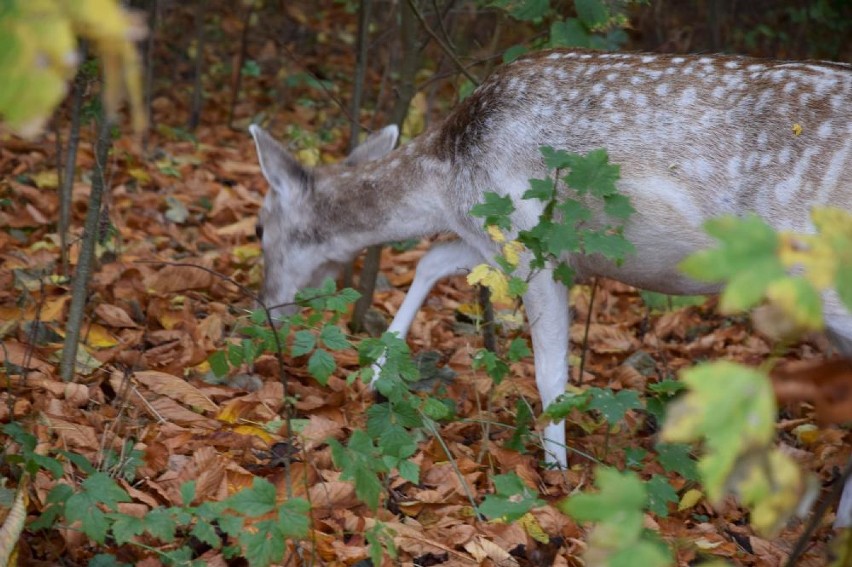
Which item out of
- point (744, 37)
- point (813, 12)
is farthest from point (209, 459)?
point (744, 37)

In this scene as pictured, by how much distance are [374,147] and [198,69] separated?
14.9 feet

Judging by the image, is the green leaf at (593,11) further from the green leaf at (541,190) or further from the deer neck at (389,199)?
the green leaf at (541,190)

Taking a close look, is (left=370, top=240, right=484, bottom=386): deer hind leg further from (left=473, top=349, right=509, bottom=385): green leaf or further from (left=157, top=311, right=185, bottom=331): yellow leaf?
(left=473, top=349, right=509, bottom=385): green leaf

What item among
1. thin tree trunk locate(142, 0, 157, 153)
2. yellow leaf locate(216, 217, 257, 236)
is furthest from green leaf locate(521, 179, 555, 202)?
thin tree trunk locate(142, 0, 157, 153)

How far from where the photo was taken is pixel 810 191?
173 inches

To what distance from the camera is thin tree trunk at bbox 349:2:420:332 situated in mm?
6406

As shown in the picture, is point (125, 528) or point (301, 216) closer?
point (125, 528)

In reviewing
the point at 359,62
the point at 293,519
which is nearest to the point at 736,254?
the point at 293,519

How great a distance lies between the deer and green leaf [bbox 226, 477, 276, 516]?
1778 mm

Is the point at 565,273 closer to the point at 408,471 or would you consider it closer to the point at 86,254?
the point at 408,471

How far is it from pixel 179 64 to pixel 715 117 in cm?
887

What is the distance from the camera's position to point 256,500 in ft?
9.89

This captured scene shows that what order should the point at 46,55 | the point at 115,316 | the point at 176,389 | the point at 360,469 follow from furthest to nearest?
1. the point at 115,316
2. the point at 176,389
3. the point at 360,469
4. the point at 46,55

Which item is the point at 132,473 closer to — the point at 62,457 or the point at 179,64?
the point at 62,457
